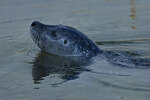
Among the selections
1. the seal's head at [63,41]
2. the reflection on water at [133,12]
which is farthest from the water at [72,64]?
the seal's head at [63,41]

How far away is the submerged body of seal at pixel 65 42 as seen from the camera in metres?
7.63

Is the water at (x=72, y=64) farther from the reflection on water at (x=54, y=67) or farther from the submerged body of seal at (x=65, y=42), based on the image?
the submerged body of seal at (x=65, y=42)

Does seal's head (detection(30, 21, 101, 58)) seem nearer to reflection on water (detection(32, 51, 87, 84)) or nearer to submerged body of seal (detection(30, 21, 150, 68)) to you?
submerged body of seal (detection(30, 21, 150, 68))

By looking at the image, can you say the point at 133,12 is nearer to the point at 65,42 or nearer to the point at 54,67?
the point at 65,42

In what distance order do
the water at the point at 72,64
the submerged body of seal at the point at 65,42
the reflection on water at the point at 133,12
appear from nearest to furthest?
the water at the point at 72,64 → the submerged body of seal at the point at 65,42 → the reflection on water at the point at 133,12

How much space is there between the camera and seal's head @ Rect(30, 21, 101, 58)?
25.1 ft

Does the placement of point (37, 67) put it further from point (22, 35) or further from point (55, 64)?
point (22, 35)

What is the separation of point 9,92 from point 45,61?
1851 mm

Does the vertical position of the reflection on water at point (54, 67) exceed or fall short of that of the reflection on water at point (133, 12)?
it falls short

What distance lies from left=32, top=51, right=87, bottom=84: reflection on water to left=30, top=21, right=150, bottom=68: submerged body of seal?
6.6 inches

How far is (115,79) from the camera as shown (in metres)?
6.28

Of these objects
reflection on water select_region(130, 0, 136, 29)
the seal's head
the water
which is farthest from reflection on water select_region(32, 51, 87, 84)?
reflection on water select_region(130, 0, 136, 29)

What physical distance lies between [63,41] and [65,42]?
0.04 metres

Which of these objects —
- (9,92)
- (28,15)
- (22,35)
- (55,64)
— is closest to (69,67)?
(55,64)
